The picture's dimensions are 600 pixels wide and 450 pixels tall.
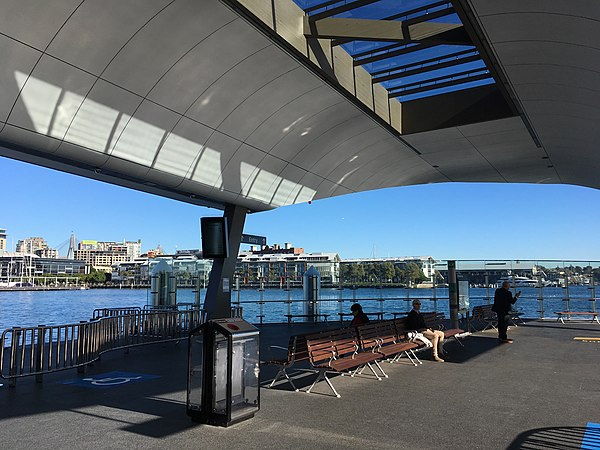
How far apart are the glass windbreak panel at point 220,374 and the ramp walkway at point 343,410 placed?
30cm

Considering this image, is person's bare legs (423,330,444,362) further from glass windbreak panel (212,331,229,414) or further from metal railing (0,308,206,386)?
metal railing (0,308,206,386)

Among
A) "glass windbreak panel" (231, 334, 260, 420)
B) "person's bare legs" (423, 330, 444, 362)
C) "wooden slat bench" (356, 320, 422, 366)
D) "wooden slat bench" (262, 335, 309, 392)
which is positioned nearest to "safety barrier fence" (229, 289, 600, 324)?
"person's bare legs" (423, 330, 444, 362)

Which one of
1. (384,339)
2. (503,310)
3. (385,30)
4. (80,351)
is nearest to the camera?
(80,351)

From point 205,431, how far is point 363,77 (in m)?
9.71

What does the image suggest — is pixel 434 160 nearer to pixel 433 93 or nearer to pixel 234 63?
pixel 433 93

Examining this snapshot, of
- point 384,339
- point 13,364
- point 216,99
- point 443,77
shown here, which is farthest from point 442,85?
point 13,364

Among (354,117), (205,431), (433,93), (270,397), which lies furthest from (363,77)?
(205,431)

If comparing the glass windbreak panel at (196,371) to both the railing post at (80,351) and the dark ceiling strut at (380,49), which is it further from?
the dark ceiling strut at (380,49)

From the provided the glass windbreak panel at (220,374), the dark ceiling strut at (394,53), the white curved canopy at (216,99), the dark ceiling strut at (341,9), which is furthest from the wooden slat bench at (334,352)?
the dark ceiling strut at (394,53)

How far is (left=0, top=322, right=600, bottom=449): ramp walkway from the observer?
517cm

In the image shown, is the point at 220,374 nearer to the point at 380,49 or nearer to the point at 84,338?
the point at 84,338

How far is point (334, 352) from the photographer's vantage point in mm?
8133

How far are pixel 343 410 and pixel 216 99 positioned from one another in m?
7.10

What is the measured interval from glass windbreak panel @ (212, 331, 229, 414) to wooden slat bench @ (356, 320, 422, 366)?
357 cm
